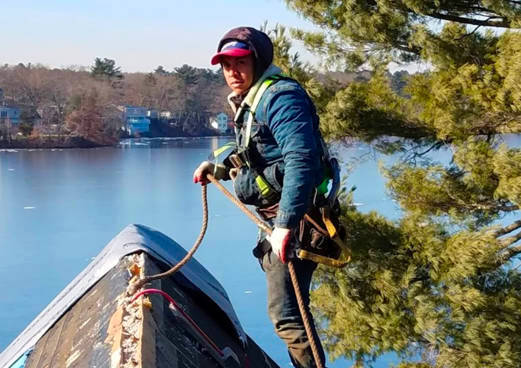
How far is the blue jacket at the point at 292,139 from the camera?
200 cm

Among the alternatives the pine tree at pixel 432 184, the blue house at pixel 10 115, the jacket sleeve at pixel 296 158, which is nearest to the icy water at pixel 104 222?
the pine tree at pixel 432 184

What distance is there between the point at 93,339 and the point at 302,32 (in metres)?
4.47

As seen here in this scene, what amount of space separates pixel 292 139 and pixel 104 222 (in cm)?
1418

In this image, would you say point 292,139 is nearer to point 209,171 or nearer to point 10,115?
point 209,171

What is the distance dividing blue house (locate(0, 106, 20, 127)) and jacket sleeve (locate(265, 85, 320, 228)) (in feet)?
123

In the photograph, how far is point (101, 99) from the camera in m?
40.6

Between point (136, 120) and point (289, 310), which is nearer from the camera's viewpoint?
point (289, 310)

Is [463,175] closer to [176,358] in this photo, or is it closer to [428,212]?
[428,212]

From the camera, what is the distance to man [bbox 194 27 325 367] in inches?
79.0

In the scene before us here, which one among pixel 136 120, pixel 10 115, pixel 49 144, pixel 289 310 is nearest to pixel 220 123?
pixel 136 120

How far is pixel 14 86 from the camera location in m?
42.0

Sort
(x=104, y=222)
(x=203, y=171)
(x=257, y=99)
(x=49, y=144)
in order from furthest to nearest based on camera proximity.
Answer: (x=49, y=144) < (x=104, y=222) < (x=203, y=171) < (x=257, y=99)

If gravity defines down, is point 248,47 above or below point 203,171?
above

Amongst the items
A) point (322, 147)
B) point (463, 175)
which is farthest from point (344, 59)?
point (322, 147)
